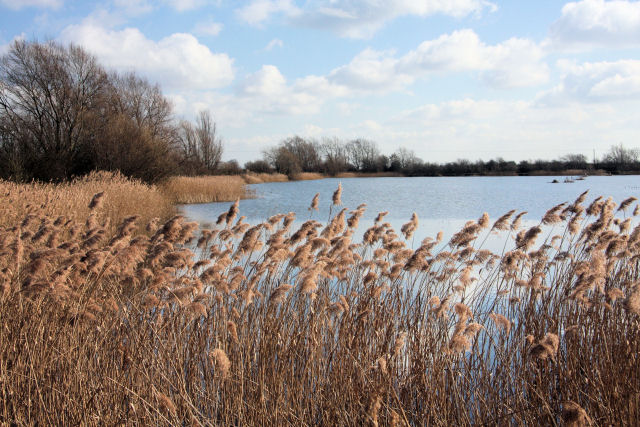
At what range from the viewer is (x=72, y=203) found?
9266 millimetres

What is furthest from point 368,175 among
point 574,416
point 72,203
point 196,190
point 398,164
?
point 574,416

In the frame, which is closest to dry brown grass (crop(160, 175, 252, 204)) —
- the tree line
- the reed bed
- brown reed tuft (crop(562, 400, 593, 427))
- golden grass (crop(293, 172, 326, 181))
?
the tree line

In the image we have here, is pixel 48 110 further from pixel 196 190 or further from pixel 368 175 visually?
pixel 368 175

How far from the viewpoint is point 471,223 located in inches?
138

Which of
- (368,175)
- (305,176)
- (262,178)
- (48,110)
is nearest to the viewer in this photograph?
(48,110)

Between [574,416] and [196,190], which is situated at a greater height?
[196,190]

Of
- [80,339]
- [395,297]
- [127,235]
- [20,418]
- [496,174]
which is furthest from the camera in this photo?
[496,174]

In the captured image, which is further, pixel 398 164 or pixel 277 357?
pixel 398 164

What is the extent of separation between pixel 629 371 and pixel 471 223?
1303mm

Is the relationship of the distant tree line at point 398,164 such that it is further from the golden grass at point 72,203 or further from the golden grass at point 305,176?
the golden grass at point 72,203

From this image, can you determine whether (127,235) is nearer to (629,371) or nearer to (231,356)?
(231,356)

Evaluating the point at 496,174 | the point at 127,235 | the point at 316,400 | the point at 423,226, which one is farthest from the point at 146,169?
the point at 496,174

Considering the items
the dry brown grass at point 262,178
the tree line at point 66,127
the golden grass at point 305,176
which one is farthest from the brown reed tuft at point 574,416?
the golden grass at point 305,176

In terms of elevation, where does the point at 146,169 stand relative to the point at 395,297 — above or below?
above
